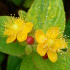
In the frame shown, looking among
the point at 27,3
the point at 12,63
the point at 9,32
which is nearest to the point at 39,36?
the point at 9,32

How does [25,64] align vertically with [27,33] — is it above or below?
below

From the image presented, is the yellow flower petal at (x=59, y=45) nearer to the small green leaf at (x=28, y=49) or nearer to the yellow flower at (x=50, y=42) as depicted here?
the yellow flower at (x=50, y=42)

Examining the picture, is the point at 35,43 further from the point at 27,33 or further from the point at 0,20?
A: the point at 0,20

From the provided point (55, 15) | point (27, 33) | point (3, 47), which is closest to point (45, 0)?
point (55, 15)

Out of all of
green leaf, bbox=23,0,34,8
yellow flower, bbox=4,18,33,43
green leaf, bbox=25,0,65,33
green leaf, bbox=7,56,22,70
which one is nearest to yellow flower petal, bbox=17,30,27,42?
yellow flower, bbox=4,18,33,43

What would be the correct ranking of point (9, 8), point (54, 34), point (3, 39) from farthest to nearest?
point (9, 8) < point (3, 39) < point (54, 34)

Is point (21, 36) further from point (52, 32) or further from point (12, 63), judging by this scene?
point (12, 63)
